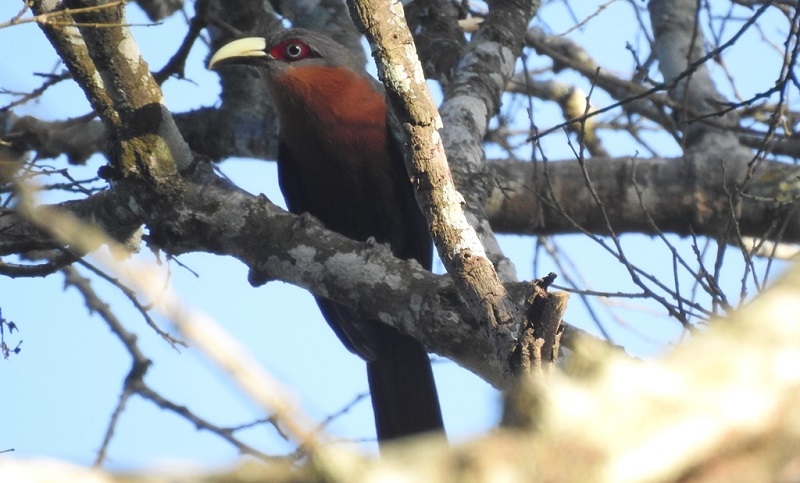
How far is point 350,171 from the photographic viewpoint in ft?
14.6

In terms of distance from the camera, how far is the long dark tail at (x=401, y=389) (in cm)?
409

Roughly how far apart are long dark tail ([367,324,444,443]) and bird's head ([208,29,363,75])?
4.74 ft

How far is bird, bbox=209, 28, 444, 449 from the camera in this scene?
4.29 m

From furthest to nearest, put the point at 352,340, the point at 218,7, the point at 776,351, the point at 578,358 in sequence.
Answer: the point at 218,7
the point at 352,340
the point at 578,358
the point at 776,351

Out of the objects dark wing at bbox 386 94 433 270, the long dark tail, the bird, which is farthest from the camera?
dark wing at bbox 386 94 433 270

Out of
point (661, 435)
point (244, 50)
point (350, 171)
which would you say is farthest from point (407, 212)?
point (661, 435)

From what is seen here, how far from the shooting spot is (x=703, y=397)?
34.7 inches

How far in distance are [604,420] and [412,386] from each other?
336 cm

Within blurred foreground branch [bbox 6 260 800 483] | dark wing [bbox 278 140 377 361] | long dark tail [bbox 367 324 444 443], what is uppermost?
dark wing [bbox 278 140 377 361]

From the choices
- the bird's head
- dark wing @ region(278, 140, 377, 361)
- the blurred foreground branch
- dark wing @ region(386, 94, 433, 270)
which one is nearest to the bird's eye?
the bird's head

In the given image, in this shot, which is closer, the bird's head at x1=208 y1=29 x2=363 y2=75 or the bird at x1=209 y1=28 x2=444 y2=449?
the bird at x1=209 y1=28 x2=444 y2=449

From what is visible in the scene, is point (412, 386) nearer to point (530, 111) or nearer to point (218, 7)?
point (530, 111)

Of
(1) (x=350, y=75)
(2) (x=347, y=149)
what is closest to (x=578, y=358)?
(2) (x=347, y=149)

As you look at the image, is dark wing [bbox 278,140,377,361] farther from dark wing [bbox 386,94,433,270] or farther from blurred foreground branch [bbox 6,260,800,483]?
blurred foreground branch [bbox 6,260,800,483]
